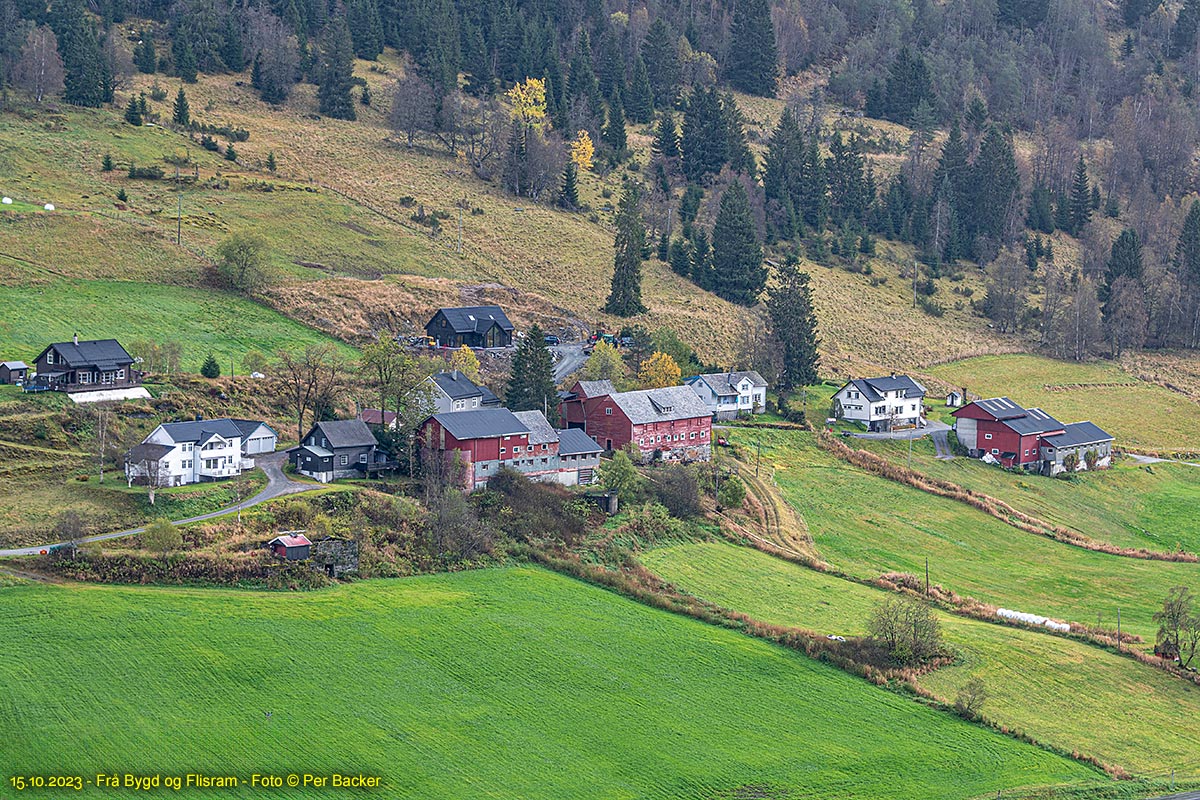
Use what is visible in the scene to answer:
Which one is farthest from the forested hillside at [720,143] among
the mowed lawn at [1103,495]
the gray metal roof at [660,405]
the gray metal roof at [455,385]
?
the gray metal roof at [455,385]

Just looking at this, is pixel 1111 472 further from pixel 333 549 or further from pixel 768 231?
pixel 333 549

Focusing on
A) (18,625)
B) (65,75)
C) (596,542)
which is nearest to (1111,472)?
(596,542)

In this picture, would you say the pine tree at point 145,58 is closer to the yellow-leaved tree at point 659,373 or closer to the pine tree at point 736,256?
the pine tree at point 736,256

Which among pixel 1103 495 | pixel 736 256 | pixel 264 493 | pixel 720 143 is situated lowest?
pixel 1103 495

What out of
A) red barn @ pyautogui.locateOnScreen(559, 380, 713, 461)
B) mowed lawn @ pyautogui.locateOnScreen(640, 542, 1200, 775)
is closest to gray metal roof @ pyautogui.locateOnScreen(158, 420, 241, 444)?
mowed lawn @ pyautogui.locateOnScreen(640, 542, 1200, 775)

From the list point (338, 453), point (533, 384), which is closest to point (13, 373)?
point (338, 453)

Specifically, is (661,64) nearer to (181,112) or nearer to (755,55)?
(755,55)
